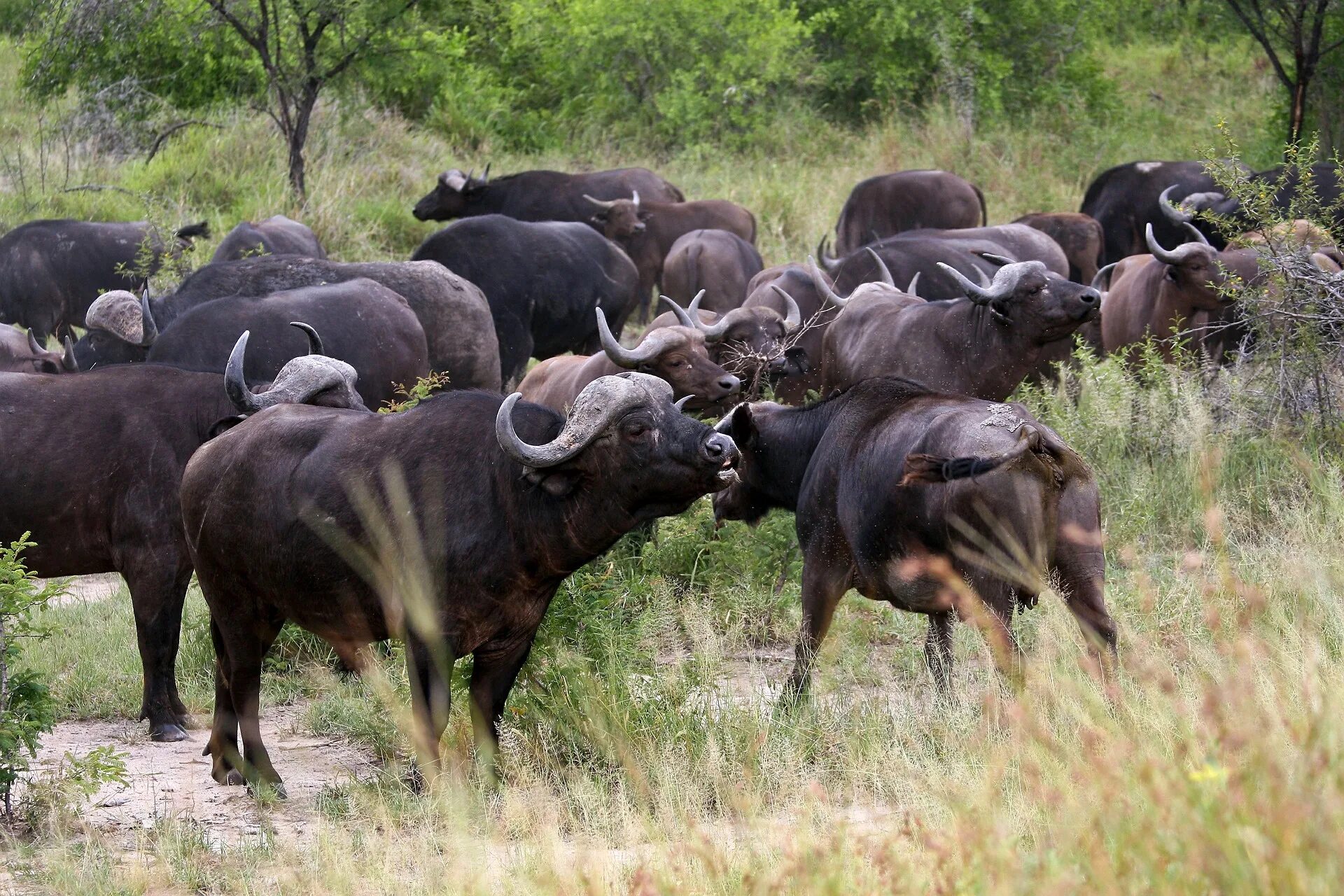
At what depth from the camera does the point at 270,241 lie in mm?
15227

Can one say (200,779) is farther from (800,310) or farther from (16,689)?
(800,310)

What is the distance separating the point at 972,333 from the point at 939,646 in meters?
3.01

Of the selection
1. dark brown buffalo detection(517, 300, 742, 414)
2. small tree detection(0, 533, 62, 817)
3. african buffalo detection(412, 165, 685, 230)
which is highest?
small tree detection(0, 533, 62, 817)

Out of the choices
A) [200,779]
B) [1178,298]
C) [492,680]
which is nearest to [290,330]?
[200,779]

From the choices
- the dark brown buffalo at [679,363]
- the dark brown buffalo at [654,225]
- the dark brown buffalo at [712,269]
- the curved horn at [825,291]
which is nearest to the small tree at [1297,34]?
the dark brown buffalo at [654,225]

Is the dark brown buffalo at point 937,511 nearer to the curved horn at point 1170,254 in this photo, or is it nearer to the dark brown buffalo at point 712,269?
the curved horn at point 1170,254


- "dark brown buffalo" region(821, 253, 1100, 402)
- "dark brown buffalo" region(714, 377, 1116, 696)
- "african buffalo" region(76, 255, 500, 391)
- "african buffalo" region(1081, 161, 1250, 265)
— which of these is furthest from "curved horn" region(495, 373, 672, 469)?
"african buffalo" region(1081, 161, 1250, 265)

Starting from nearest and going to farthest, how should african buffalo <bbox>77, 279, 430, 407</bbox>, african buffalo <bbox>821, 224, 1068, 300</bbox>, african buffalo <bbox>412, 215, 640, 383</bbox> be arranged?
african buffalo <bbox>77, 279, 430, 407</bbox>, african buffalo <bbox>821, 224, 1068, 300</bbox>, african buffalo <bbox>412, 215, 640, 383</bbox>

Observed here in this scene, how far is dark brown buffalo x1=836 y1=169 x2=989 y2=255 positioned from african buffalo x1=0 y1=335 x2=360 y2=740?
12.2 meters

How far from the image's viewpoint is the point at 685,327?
9.75 m

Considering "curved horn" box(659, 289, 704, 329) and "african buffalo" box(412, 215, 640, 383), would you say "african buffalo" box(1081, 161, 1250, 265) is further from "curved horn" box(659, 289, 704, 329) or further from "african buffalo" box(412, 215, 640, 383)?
"curved horn" box(659, 289, 704, 329)

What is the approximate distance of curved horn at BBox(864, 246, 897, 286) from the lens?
11656mm

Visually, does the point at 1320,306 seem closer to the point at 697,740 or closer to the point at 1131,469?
the point at 1131,469

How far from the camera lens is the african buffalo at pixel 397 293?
35.0 feet
